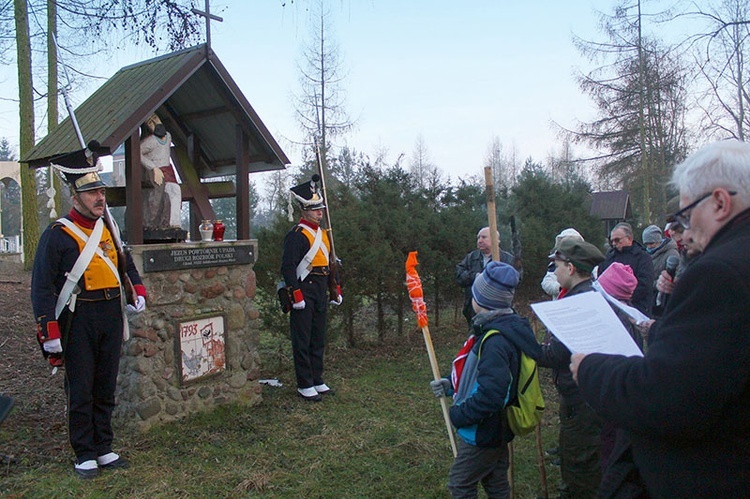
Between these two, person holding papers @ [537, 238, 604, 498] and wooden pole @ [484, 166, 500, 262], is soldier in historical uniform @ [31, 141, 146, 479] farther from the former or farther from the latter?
person holding papers @ [537, 238, 604, 498]

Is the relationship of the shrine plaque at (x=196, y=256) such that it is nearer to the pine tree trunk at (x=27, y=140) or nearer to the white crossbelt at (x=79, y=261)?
the white crossbelt at (x=79, y=261)

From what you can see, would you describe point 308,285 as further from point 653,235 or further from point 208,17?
point 653,235

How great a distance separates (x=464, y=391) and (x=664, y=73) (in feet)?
63.3

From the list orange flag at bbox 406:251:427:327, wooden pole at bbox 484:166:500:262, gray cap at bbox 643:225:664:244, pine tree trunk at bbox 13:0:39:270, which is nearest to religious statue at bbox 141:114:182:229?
orange flag at bbox 406:251:427:327

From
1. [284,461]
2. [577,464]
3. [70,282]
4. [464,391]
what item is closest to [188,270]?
[70,282]

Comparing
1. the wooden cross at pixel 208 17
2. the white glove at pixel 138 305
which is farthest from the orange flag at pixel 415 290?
the wooden cross at pixel 208 17

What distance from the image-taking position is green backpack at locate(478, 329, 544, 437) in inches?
110

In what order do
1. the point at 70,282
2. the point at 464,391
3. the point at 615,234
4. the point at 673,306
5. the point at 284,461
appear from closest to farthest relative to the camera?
the point at 673,306 → the point at 464,391 → the point at 70,282 → the point at 284,461 → the point at 615,234

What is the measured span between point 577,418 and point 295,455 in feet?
7.04

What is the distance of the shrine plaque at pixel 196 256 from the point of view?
15.6ft

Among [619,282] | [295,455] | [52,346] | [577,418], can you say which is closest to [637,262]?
[619,282]

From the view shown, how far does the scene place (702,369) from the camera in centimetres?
142

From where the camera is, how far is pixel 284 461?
4.29 metres

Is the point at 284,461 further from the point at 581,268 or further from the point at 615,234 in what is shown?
the point at 615,234
